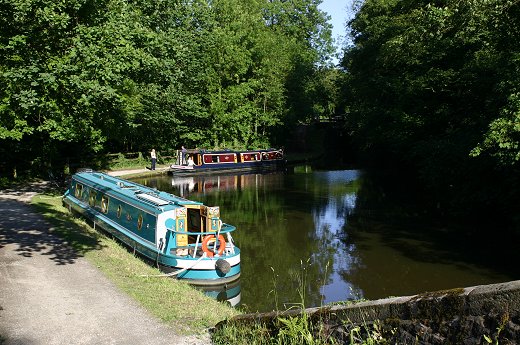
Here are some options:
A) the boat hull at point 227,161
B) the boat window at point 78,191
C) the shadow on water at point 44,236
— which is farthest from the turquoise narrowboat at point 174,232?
the boat hull at point 227,161

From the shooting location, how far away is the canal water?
1309 cm

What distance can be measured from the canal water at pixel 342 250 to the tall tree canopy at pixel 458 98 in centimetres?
221

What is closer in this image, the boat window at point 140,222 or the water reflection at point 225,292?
the water reflection at point 225,292

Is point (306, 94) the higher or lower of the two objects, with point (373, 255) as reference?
higher

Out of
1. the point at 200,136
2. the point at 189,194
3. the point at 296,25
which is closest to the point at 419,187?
the point at 189,194

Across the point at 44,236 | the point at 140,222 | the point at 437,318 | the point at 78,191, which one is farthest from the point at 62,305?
the point at 78,191

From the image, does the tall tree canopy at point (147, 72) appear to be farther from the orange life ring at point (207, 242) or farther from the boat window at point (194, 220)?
the orange life ring at point (207, 242)

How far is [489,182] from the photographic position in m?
18.2

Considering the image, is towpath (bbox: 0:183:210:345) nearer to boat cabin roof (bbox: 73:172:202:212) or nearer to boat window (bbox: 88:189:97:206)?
boat cabin roof (bbox: 73:172:202:212)

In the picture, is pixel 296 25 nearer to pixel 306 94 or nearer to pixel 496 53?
pixel 306 94

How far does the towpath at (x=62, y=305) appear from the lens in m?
6.93

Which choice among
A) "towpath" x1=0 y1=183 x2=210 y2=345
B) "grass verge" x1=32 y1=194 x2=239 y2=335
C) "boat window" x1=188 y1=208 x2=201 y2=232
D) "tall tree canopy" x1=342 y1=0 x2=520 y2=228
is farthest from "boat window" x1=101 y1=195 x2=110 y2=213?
"tall tree canopy" x1=342 y1=0 x2=520 y2=228

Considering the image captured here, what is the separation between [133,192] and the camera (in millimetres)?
16781

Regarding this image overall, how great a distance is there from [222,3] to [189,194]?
24850mm
